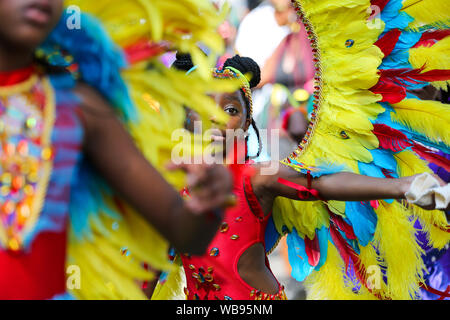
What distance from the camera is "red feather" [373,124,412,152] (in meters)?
3.03

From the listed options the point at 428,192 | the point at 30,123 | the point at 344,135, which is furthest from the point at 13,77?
the point at 344,135

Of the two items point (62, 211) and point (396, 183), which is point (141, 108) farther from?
point (396, 183)

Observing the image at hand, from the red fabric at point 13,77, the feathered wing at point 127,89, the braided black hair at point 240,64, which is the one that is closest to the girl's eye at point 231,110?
the braided black hair at point 240,64

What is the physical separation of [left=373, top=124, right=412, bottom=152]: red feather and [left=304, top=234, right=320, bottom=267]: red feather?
622 mm

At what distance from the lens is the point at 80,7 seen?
5.09 feet

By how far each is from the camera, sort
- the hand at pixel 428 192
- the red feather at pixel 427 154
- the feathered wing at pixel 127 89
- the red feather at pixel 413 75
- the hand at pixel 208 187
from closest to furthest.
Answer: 1. the hand at pixel 208 187
2. the feathered wing at pixel 127 89
3. the hand at pixel 428 192
4. the red feather at pixel 413 75
5. the red feather at pixel 427 154

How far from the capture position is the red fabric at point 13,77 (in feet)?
4.44

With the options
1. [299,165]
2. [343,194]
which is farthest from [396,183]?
[299,165]

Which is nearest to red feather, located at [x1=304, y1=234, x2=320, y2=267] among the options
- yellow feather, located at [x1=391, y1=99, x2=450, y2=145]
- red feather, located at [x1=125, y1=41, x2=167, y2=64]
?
yellow feather, located at [x1=391, y1=99, x2=450, y2=145]

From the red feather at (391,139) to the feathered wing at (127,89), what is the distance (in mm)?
1656

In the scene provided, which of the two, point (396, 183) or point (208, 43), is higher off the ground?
point (208, 43)

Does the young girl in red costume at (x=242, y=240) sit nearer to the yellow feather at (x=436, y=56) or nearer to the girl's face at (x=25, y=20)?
the yellow feather at (x=436, y=56)

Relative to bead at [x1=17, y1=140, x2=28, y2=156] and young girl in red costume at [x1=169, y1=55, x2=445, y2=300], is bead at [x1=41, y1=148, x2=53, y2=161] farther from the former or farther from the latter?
young girl in red costume at [x1=169, y1=55, x2=445, y2=300]

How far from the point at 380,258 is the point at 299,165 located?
731mm
